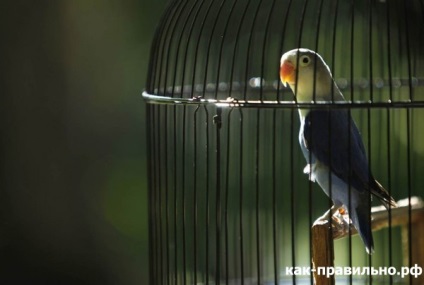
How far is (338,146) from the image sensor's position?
1.94 meters

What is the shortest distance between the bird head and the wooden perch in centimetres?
29

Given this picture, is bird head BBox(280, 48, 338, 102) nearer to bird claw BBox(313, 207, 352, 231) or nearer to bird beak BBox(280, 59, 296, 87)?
bird beak BBox(280, 59, 296, 87)

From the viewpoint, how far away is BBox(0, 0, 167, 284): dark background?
3.22 meters

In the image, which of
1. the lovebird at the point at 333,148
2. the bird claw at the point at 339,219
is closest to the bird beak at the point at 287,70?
the lovebird at the point at 333,148

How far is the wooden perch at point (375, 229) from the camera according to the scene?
182 centimetres

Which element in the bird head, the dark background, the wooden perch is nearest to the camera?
the wooden perch

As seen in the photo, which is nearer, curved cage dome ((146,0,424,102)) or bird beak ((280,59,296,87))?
bird beak ((280,59,296,87))

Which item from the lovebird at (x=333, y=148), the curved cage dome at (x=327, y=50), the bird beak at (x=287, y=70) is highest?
the curved cage dome at (x=327, y=50)

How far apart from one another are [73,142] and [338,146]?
1516 mm

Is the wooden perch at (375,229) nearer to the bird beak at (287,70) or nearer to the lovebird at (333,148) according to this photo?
the lovebird at (333,148)

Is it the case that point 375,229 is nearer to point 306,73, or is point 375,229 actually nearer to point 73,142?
point 306,73

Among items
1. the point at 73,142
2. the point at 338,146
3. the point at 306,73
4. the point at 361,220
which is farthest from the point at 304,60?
the point at 73,142

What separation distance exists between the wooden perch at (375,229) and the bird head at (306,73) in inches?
11.3

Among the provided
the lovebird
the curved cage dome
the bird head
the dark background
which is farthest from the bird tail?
the dark background
